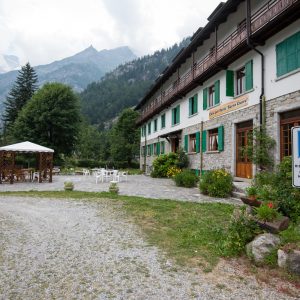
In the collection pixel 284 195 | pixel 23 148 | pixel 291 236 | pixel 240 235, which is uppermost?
pixel 23 148

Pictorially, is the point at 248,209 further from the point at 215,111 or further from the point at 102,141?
the point at 102,141

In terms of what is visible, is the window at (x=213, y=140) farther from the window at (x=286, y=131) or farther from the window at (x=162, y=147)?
the window at (x=162, y=147)

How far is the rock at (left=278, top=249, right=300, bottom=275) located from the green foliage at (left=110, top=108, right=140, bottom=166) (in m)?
42.5

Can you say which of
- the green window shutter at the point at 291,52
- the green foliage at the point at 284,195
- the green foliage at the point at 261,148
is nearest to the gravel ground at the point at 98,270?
the green foliage at the point at 284,195

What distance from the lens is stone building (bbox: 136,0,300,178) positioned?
33.2 feet

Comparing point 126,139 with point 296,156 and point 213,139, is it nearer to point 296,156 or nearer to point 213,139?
point 213,139

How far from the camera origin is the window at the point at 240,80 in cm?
1351

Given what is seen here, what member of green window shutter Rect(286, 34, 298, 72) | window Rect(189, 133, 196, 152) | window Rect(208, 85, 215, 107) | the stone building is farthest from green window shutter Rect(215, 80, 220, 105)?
green window shutter Rect(286, 34, 298, 72)

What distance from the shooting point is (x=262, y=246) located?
411 centimetres

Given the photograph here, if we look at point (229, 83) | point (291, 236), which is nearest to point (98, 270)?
point (291, 236)

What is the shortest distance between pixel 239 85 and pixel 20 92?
4361 centimetres

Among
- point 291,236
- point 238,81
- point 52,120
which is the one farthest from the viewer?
point 52,120

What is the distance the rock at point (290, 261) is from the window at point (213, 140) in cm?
1243

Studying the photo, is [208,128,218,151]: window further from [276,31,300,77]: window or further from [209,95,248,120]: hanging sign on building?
[276,31,300,77]: window
